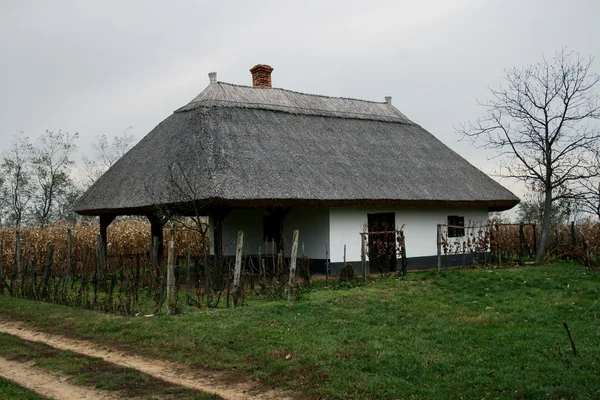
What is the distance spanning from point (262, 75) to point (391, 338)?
15.5 m

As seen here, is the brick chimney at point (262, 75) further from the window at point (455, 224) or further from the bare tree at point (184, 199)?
the window at point (455, 224)

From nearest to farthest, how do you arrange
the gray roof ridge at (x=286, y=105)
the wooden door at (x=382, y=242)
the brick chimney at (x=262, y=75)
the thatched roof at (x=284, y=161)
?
the thatched roof at (x=284, y=161) < the wooden door at (x=382, y=242) < the gray roof ridge at (x=286, y=105) < the brick chimney at (x=262, y=75)

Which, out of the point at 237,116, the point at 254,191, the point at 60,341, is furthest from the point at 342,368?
the point at 237,116

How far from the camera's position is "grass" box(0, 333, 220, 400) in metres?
6.67

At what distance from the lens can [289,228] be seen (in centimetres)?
1909

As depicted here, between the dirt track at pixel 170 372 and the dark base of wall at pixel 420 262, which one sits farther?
the dark base of wall at pixel 420 262

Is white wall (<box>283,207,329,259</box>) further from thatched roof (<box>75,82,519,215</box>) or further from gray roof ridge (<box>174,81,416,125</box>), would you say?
gray roof ridge (<box>174,81,416,125</box>)

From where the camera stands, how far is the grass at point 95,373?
667 centimetres

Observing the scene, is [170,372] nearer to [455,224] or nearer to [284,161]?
[284,161]

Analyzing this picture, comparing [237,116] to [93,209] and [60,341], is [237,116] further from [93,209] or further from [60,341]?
[60,341]

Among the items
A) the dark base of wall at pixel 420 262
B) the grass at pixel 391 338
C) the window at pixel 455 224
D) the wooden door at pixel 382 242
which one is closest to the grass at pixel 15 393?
the grass at pixel 391 338

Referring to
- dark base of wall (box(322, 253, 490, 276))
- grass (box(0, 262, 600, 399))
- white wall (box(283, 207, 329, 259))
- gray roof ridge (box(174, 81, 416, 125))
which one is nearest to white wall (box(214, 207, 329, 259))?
white wall (box(283, 207, 329, 259))

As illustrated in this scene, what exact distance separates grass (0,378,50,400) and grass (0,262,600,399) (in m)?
1.84

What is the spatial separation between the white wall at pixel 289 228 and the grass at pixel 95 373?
9388 mm
